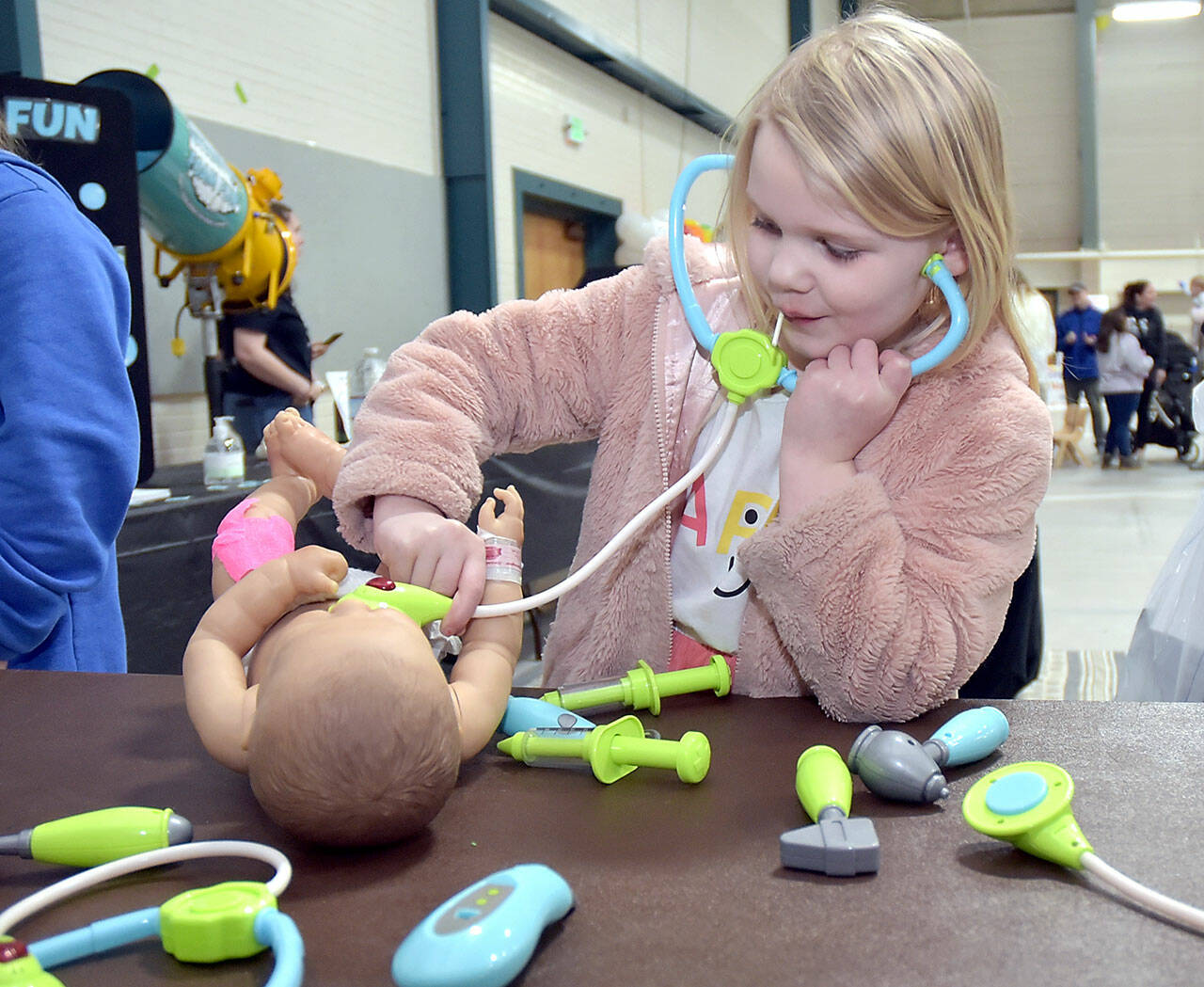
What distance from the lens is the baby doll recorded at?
529mm

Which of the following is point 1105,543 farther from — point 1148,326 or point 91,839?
point 91,839

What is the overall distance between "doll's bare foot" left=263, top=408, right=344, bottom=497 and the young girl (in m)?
0.11

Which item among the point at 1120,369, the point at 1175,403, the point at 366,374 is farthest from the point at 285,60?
the point at 1175,403

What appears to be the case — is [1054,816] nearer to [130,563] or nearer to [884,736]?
[884,736]

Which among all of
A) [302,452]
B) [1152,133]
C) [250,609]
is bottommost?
[250,609]

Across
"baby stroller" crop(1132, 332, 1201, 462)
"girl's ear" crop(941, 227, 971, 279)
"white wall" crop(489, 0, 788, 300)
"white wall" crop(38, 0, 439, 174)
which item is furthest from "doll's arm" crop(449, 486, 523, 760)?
"baby stroller" crop(1132, 332, 1201, 462)

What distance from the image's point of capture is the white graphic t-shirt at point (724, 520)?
1.05 meters

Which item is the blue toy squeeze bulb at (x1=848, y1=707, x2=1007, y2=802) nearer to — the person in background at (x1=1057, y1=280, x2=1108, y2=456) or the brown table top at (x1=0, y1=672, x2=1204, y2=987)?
the brown table top at (x1=0, y1=672, x2=1204, y2=987)

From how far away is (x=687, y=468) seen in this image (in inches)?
41.9

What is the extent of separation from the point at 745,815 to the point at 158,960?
30 centimetres

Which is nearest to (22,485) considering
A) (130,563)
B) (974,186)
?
(974,186)

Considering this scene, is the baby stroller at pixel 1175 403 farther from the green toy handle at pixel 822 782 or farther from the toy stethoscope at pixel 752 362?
the green toy handle at pixel 822 782

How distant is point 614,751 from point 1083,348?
8339 millimetres

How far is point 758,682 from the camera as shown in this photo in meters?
0.95
